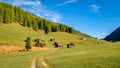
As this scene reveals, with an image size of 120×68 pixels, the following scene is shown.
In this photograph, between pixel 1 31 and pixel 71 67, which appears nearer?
pixel 71 67

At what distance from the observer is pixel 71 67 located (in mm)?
40344

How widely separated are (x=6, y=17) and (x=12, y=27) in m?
8.10

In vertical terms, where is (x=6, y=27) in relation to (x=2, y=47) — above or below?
above

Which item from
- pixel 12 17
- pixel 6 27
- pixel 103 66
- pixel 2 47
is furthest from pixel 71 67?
pixel 12 17

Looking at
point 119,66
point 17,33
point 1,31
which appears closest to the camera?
point 119,66

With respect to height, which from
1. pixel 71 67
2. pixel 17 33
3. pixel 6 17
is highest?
pixel 6 17

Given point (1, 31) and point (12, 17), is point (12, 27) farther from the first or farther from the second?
point (1, 31)

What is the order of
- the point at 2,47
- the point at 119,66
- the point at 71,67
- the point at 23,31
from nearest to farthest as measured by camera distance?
the point at 119,66 → the point at 71,67 → the point at 2,47 → the point at 23,31

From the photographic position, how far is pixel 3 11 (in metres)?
187

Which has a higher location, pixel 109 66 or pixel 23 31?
pixel 23 31

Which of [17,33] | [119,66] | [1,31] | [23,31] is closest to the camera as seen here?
[119,66]

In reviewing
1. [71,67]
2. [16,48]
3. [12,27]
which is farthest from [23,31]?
[71,67]

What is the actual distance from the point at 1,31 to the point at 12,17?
3056 cm

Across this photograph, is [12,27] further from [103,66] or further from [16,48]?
[103,66]
